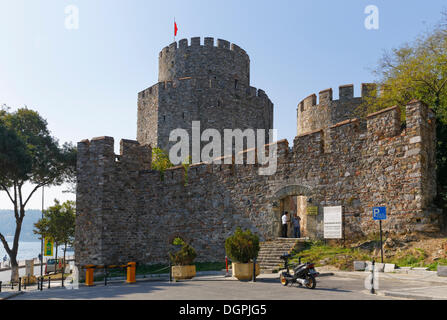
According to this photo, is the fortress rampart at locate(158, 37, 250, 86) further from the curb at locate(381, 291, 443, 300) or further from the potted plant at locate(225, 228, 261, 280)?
the curb at locate(381, 291, 443, 300)

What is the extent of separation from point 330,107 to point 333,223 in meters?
10.9

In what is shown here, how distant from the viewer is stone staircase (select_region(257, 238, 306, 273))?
16.1m

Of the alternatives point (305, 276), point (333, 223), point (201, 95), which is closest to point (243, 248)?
point (305, 276)

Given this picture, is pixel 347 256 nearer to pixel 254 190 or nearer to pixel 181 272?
pixel 181 272

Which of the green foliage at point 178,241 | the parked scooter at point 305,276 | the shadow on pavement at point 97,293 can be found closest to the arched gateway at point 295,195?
the green foliage at point 178,241

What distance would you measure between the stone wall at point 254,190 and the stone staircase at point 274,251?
0.75m

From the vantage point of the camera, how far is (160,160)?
29328mm

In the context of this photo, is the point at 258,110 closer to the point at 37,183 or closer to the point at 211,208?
the point at 211,208

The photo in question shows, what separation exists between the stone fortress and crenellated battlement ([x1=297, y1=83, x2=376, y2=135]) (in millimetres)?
64

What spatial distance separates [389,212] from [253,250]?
17.2 feet

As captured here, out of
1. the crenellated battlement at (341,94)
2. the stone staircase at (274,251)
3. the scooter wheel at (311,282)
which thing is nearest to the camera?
the scooter wheel at (311,282)

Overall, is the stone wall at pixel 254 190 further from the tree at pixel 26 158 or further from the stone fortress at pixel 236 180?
the tree at pixel 26 158

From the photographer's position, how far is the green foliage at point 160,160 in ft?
93.6
